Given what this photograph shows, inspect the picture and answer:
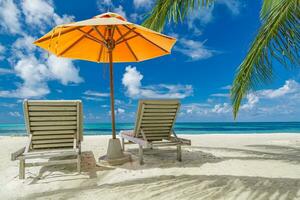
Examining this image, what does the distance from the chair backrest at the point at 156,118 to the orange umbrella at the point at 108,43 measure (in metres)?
0.49

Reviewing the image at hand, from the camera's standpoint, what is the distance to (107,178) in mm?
3137

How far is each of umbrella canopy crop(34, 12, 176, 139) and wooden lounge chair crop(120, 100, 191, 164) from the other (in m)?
0.45

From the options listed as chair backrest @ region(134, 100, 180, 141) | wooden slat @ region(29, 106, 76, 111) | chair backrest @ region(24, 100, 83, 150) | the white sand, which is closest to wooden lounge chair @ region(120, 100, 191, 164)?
chair backrest @ region(134, 100, 180, 141)

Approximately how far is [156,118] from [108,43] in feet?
4.76

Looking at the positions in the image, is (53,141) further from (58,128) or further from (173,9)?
(173,9)

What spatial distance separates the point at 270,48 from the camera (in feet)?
12.3

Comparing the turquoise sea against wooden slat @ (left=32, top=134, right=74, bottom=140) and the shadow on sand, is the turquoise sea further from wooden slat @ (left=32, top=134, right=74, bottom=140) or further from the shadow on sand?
the shadow on sand

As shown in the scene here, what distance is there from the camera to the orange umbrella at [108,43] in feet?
13.3

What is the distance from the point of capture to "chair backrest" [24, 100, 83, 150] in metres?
3.43

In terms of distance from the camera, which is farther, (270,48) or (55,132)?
(270,48)

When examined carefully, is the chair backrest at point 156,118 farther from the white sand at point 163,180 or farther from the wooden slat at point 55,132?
the wooden slat at point 55,132

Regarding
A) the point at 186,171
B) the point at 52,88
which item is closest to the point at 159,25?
the point at 186,171

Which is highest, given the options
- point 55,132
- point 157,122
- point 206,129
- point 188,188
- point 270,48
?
point 270,48

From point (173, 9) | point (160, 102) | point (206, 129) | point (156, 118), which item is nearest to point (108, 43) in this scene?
point (173, 9)
